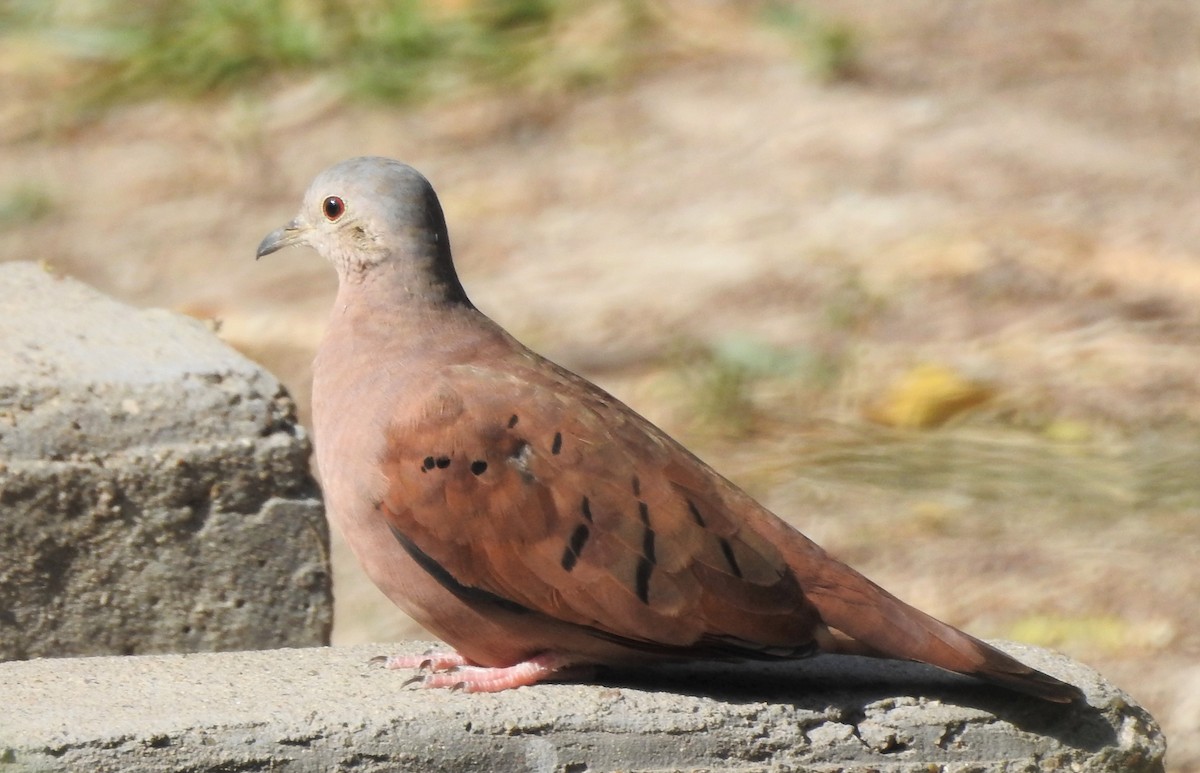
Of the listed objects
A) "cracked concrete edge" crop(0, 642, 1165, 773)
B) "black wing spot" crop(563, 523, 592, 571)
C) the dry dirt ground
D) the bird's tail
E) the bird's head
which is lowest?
"cracked concrete edge" crop(0, 642, 1165, 773)

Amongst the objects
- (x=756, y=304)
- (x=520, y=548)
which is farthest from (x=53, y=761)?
(x=756, y=304)

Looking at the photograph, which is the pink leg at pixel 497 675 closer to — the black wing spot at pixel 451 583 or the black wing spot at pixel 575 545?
A: the black wing spot at pixel 451 583

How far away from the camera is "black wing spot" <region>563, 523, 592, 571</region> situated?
3.34 metres

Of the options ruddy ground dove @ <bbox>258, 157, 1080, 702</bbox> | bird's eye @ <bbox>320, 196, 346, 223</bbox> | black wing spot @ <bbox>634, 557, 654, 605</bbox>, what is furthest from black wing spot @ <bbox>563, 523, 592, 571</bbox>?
bird's eye @ <bbox>320, 196, 346, 223</bbox>

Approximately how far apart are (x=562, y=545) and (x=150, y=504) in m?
1.10

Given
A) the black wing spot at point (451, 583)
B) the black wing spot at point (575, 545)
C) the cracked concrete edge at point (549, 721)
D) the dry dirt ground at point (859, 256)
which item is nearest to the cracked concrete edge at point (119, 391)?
the cracked concrete edge at point (549, 721)

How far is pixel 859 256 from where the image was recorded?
7809 mm

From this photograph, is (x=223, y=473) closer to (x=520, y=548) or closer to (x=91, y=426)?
(x=91, y=426)

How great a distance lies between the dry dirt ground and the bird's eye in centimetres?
191

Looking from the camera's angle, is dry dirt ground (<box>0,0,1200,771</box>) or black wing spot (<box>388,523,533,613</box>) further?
dry dirt ground (<box>0,0,1200,771</box>)

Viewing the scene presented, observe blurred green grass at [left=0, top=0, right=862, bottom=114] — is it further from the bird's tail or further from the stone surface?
the bird's tail

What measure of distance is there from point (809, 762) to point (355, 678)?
0.87 metres

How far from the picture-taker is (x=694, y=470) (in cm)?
350

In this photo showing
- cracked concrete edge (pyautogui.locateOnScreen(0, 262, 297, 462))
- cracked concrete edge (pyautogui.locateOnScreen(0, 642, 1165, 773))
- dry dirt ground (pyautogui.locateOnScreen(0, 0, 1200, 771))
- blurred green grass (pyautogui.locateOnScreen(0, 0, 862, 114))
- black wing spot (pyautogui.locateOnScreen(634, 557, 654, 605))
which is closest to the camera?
cracked concrete edge (pyautogui.locateOnScreen(0, 642, 1165, 773))
